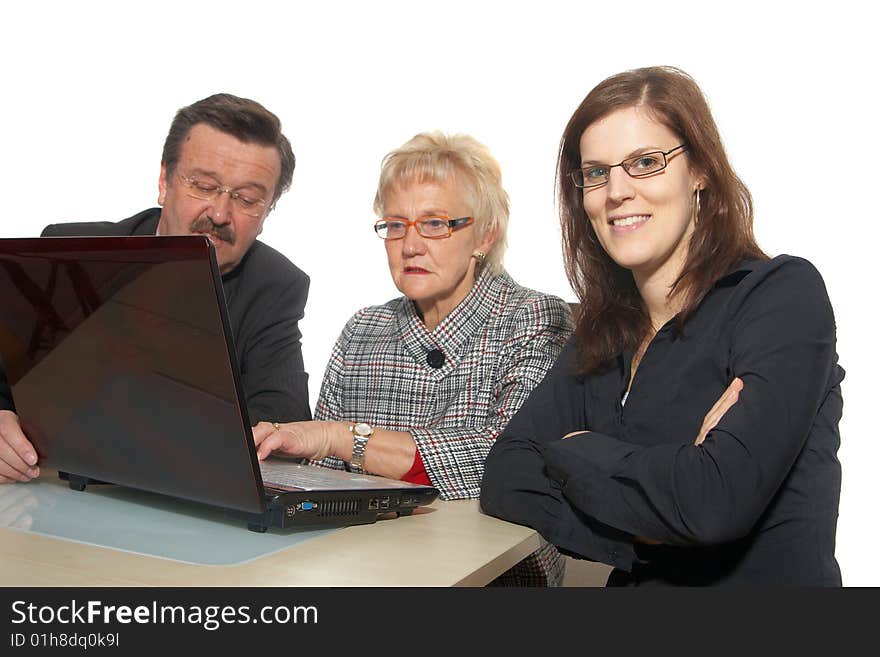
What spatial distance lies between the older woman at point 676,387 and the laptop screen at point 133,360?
50 cm

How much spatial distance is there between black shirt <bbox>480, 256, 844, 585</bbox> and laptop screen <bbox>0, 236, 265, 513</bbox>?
47 centimetres

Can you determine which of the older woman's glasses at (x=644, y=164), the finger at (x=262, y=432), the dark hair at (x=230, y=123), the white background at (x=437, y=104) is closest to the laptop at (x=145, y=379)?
the finger at (x=262, y=432)

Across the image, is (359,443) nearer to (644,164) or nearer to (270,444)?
(270,444)

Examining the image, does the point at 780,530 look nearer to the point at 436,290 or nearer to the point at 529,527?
the point at 529,527

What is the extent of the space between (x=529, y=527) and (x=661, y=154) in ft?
2.09

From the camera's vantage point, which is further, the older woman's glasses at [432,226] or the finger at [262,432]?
the older woman's glasses at [432,226]

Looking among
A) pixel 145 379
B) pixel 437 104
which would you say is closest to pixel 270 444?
pixel 145 379

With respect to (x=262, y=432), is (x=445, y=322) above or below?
above

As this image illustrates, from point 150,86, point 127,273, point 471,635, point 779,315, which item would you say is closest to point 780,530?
point 779,315

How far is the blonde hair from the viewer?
211 cm

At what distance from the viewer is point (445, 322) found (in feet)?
6.79

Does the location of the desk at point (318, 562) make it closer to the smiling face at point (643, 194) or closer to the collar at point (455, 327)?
the smiling face at point (643, 194)

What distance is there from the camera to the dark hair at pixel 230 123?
2250mm

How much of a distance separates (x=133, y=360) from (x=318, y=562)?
34cm
